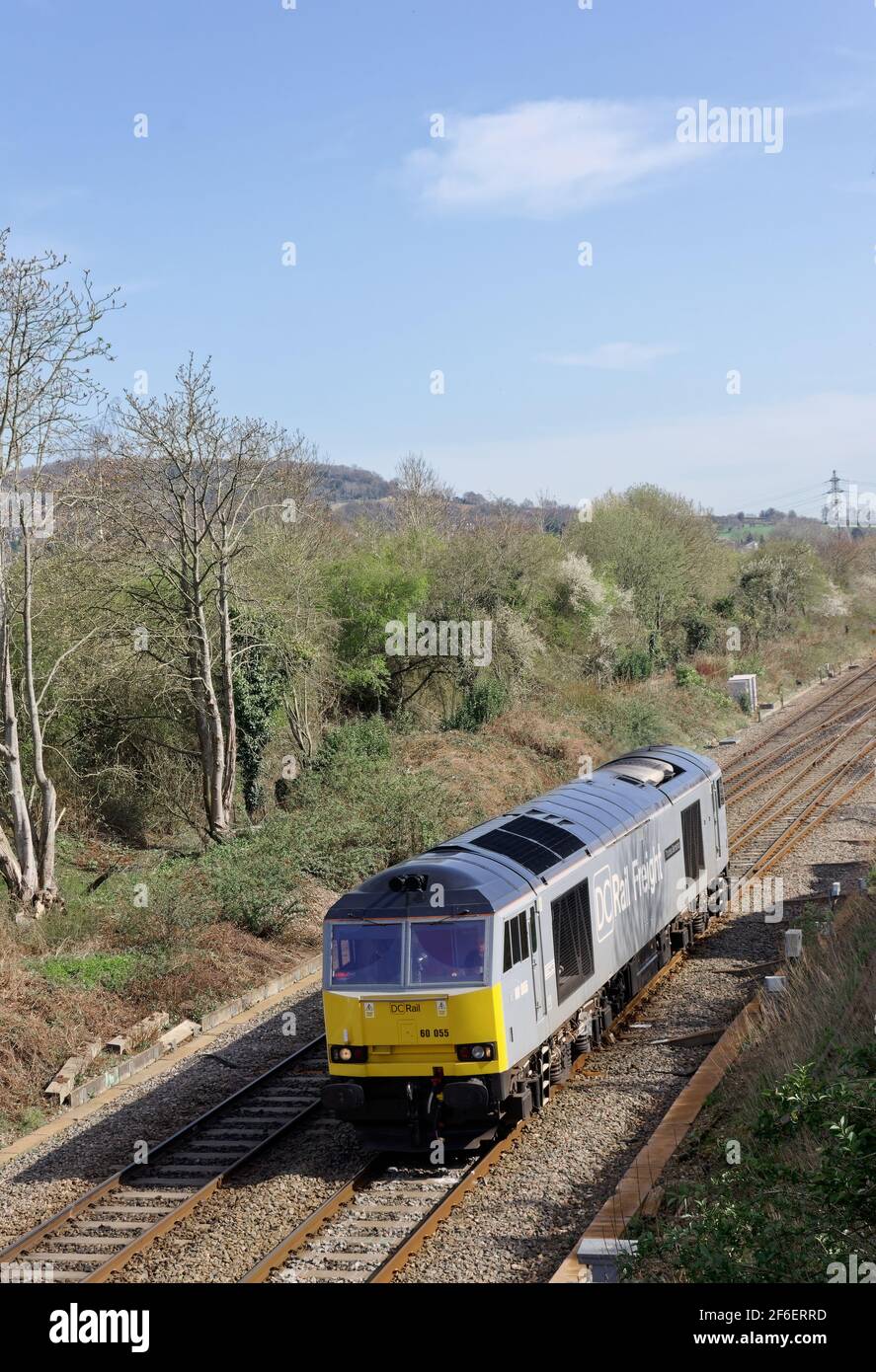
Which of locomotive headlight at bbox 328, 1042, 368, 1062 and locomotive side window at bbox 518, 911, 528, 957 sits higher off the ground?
locomotive side window at bbox 518, 911, 528, 957

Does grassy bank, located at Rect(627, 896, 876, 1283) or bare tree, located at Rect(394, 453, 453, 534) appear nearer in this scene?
grassy bank, located at Rect(627, 896, 876, 1283)

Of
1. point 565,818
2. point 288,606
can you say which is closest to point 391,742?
point 288,606

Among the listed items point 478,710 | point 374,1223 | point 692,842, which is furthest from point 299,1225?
point 478,710

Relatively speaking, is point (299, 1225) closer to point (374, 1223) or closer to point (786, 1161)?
point (374, 1223)

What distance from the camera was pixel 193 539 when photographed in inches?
1059

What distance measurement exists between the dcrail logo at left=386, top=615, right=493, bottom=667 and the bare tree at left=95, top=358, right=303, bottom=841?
10000mm

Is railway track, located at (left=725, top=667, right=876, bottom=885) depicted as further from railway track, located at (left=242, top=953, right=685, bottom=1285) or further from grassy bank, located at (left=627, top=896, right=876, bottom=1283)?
railway track, located at (left=242, top=953, right=685, bottom=1285)

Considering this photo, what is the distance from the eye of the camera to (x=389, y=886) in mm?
12523

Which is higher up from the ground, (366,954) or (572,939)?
(366,954)

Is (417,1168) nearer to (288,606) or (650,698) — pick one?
(288,606)

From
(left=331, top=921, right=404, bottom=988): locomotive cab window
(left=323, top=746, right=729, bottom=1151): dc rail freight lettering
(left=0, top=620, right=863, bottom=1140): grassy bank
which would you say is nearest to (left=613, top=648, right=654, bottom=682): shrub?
(left=0, top=620, right=863, bottom=1140): grassy bank

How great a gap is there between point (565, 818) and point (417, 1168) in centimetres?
507

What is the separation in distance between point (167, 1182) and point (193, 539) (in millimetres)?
17076
